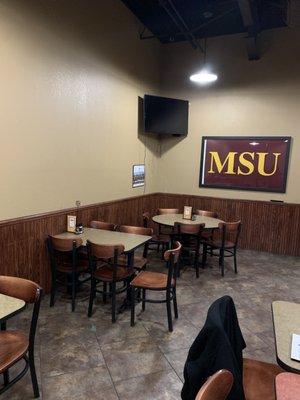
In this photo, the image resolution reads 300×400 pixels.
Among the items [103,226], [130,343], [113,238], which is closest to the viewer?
[130,343]

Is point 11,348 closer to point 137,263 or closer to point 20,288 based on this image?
point 20,288

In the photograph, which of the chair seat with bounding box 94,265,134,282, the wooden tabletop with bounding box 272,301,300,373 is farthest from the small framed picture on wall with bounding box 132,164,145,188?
the wooden tabletop with bounding box 272,301,300,373

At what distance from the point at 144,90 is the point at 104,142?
176 centimetres

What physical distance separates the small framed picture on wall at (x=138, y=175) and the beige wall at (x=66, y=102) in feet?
0.55

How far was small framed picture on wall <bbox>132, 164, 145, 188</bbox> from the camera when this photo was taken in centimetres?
554

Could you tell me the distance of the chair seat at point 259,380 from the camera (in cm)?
147

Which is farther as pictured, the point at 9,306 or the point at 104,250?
the point at 104,250

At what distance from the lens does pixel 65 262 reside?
352 centimetres

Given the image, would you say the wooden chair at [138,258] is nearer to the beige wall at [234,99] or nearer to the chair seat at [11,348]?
the chair seat at [11,348]

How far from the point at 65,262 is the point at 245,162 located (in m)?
3.98

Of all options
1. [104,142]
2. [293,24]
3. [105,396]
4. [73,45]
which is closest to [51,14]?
[73,45]

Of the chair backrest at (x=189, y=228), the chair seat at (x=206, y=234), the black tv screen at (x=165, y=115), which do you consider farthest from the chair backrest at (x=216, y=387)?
the black tv screen at (x=165, y=115)

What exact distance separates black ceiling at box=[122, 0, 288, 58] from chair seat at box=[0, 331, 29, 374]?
4469 mm

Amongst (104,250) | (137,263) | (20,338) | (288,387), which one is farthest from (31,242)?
(288,387)
